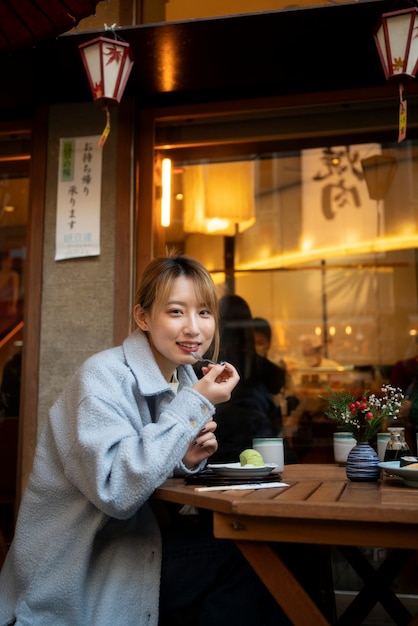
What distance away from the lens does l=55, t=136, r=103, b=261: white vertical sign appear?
13.4 feet

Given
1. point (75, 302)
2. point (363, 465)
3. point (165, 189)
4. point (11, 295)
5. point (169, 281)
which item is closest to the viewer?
point (363, 465)

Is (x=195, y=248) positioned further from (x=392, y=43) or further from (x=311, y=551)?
(x=311, y=551)

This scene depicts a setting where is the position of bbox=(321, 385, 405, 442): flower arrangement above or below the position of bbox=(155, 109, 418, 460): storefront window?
below

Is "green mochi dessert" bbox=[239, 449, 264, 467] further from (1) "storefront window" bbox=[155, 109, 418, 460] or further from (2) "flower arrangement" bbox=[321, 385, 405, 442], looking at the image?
(1) "storefront window" bbox=[155, 109, 418, 460]

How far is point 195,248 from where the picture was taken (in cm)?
645

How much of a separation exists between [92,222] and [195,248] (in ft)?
7.92

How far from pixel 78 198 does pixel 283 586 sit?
10.2ft

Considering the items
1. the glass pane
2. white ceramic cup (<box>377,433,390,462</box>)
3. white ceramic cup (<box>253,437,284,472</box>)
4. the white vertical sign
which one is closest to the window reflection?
the glass pane

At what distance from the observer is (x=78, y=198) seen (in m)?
4.15

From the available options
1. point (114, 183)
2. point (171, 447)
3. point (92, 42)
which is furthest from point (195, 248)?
point (171, 447)

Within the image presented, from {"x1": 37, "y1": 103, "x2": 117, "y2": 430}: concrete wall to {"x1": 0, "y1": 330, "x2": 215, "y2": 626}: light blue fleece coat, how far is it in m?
1.95

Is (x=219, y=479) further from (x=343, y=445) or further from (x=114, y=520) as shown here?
(x=343, y=445)

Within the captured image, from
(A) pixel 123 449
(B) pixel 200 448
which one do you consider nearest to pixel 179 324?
(B) pixel 200 448

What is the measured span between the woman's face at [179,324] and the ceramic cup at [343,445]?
0.85 m
